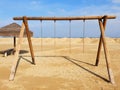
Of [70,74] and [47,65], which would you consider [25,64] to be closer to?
[47,65]

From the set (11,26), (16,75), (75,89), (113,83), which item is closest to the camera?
A: (75,89)

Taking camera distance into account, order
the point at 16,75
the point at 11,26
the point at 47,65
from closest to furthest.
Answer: the point at 16,75 → the point at 47,65 → the point at 11,26

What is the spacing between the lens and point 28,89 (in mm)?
7629

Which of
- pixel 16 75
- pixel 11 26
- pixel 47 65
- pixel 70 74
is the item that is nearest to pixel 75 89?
pixel 70 74

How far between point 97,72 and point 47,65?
9.36ft

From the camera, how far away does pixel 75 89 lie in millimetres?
7586

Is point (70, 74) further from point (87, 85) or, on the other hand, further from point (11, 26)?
point (11, 26)

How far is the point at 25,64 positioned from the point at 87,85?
4.82 m

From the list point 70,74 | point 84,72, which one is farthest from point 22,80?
point 84,72

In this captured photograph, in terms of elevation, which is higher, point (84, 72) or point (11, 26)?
point (11, 26)

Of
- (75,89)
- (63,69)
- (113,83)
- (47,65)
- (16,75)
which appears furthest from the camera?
(47,65)

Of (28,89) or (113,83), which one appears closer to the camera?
(28,89)

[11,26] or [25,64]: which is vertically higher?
[11,26]

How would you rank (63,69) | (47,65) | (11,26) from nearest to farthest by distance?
(63,69), (47,65), (11,26)
